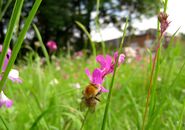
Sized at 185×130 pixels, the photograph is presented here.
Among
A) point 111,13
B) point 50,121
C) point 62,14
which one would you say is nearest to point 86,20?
point 62,14

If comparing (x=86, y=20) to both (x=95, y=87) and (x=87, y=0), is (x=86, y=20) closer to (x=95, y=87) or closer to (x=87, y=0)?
(x=87, y=0)

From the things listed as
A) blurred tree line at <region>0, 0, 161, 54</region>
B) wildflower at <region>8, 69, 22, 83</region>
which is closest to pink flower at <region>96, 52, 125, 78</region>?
wildflower at <region>8, 69, 22, 83</region>

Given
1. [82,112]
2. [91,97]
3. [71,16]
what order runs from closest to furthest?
[91,97], [82,112], [71,16]

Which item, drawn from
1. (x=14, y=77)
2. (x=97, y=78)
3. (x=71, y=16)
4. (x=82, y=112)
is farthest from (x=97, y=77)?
(x=71, y=16)

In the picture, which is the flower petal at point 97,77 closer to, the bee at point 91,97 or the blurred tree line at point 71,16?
the bee at point 91,97

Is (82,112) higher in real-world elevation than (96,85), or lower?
lower

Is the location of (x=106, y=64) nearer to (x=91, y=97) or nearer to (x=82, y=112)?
(x=91, y=97)
